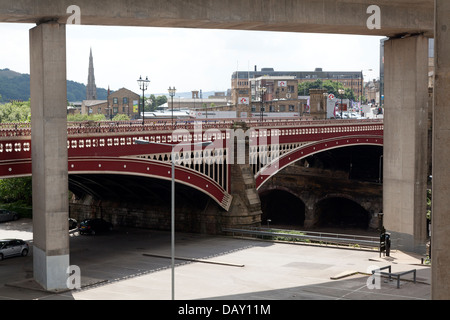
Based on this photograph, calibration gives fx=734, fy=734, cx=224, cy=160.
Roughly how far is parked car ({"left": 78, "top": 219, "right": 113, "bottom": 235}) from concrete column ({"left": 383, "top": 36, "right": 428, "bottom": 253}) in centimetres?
2149

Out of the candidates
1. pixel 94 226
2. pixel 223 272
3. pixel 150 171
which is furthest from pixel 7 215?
pixel 223 272

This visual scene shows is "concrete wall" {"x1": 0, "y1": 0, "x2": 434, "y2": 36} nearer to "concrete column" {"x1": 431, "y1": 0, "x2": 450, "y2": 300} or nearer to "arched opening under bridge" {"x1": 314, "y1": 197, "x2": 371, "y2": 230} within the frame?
"concrete column" {"x1": 431, "y1": 0, "x2": 450, "y2": 300}

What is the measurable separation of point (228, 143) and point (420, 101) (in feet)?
46.9

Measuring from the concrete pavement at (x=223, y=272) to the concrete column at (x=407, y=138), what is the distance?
6.28 ft

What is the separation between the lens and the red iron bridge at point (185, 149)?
36.3m

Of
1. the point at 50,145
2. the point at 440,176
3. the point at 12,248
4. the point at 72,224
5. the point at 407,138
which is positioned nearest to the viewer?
the point at 440,176

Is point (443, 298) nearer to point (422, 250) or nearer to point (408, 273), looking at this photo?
point (408, 273)

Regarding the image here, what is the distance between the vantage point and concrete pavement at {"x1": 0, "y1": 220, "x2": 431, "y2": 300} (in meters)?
30.5

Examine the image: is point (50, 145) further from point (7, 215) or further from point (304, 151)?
point (7, 215)

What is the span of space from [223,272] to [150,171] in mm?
8349

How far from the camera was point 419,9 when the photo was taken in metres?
38.9

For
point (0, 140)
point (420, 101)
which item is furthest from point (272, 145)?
point (0, 140)

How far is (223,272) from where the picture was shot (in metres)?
35.9

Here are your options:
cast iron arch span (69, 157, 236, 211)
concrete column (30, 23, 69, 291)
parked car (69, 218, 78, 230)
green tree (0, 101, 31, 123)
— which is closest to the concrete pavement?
concrete column (30, 23, 69, 291)
